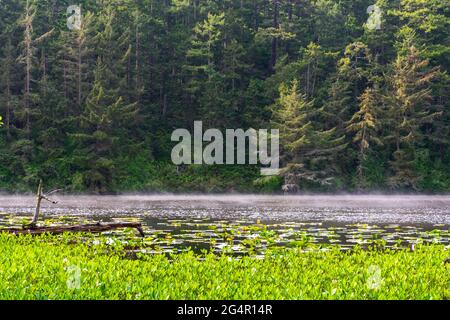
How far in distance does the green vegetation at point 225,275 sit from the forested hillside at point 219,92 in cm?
3500

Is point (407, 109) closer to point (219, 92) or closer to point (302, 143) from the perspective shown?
point (302, 143)

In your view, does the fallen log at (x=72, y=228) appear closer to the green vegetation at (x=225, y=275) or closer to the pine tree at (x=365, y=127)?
the green vegetation at (x=225, y=275)

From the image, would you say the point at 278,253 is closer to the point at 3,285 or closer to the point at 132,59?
the point at 3,285

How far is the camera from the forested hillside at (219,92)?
5053 cm

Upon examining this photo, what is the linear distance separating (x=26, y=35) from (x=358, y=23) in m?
34.1

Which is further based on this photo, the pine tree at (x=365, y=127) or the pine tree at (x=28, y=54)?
the pine tree at (x=365, y=127)

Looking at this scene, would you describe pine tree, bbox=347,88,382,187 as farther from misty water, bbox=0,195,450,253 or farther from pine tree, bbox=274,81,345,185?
misty water, bbox=0,195,450,253

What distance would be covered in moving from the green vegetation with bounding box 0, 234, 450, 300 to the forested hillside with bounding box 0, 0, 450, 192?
1378 inches

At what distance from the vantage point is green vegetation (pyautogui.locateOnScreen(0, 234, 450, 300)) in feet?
29.9

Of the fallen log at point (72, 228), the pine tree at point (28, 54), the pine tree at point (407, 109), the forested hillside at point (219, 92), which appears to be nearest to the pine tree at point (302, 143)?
the forested hillside at point (219, 92)

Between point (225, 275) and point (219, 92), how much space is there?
45.8m

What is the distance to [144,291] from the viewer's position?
9180 millimetres

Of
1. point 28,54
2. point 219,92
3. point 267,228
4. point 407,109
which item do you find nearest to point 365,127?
point 407,109

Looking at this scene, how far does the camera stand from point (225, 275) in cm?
1127
